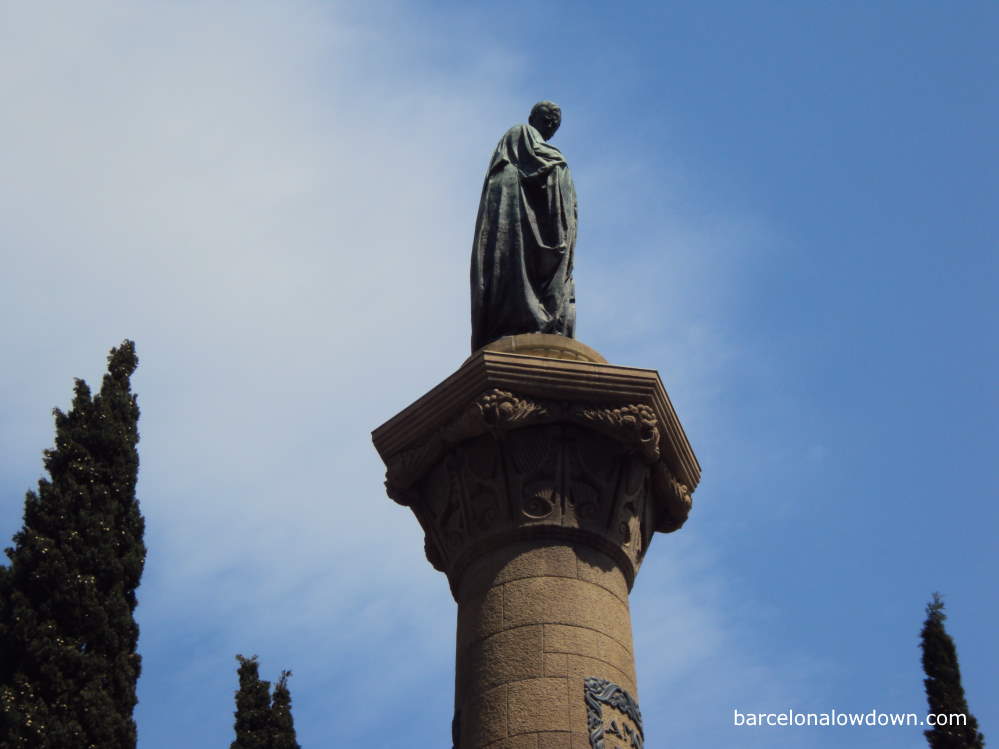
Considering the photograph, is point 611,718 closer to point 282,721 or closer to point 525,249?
point 525,249

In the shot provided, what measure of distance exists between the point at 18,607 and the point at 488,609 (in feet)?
24.4

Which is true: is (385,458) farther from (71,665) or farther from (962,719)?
(962,719)

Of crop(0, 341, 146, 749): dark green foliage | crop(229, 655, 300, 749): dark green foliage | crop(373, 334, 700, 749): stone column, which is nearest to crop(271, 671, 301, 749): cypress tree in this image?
crop(229, 655, 300, 749): dark green foliage

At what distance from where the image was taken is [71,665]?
579 inches

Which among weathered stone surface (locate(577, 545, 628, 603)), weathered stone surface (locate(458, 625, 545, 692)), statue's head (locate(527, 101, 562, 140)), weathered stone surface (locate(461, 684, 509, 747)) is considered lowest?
weathered stone surface (locate(461, 684, 509, 747))

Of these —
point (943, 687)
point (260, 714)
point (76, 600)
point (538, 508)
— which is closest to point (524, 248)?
point (538, 508)

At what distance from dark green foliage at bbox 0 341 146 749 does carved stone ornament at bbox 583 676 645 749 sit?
709 centimetres

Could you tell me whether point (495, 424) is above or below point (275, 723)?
below

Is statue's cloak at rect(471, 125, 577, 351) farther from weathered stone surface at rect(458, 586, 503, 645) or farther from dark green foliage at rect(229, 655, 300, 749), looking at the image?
dark green foliage at rect(229, 655, 300, 749)

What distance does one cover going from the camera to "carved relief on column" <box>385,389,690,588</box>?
9.98 metres

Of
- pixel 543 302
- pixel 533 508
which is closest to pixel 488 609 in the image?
pixel 533 508

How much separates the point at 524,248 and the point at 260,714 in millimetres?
9734

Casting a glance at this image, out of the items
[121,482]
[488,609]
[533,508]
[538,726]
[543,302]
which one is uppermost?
[121,482]

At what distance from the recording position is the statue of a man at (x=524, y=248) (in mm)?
11422
